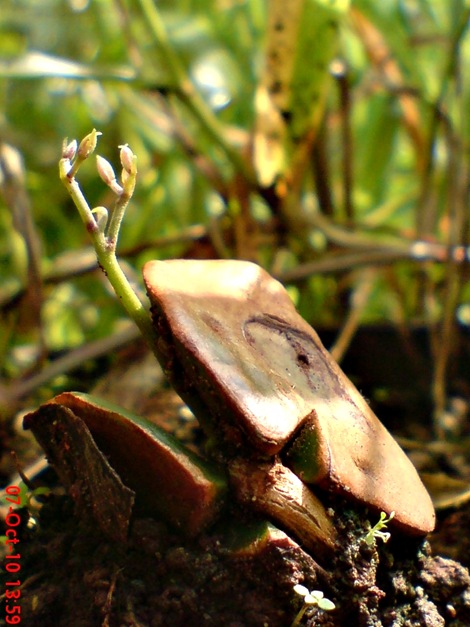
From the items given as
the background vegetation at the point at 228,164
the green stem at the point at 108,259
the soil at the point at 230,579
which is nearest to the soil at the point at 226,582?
the soil at the point at 230,579

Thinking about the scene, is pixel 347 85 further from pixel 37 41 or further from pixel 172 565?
pixel 172 565

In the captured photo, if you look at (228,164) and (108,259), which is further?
(228,164)

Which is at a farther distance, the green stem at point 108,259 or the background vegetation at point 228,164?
the background vegetation at point 228,164

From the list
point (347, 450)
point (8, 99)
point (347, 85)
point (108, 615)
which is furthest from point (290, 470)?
point (8, 99)

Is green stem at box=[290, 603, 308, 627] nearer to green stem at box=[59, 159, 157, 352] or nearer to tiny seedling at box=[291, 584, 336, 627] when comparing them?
tiny seedling at box=[291, 584, 336, 627]

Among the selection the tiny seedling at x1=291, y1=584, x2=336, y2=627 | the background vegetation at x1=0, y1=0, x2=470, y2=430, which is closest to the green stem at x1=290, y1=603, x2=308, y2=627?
the tiny seedling at x1=291, y1=584, x2=336, y2=627

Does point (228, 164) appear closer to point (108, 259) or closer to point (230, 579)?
point (108, 259)

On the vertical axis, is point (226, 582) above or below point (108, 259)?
below

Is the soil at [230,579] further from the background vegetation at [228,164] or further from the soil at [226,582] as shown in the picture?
the background vegetation at [228,164]

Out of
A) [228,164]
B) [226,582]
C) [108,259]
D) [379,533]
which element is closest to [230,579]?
[226,582]
